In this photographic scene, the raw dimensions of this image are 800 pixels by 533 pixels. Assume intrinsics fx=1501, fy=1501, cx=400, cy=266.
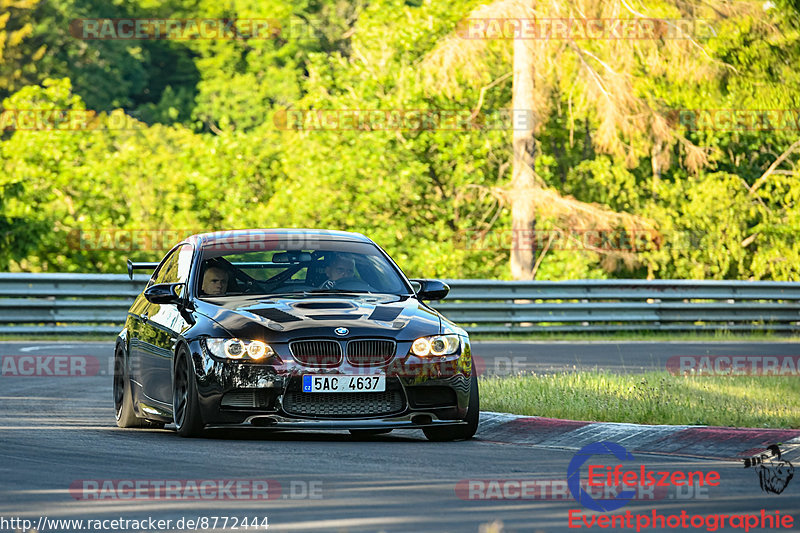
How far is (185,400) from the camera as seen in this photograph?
9.97m

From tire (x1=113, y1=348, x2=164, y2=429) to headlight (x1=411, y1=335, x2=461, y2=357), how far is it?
2.50 meters

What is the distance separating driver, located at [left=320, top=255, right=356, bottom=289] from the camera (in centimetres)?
1097

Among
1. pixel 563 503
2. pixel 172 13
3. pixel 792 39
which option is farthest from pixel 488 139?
pixel 172 13

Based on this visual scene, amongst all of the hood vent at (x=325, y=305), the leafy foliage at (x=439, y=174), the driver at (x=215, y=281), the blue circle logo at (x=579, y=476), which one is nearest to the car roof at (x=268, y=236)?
the driver at (x=215, y=281)

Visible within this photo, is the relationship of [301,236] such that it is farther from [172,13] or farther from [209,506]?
[172,13]

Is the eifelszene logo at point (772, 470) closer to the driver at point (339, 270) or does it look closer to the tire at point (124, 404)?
the driver at point (339, 270)

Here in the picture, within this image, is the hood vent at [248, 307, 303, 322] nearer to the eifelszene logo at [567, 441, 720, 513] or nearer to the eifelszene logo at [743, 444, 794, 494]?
the eifelszene logo at [567, 441, 720, 513]

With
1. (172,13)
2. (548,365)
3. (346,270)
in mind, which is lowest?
(548,365)

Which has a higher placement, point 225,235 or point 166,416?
point 225,235

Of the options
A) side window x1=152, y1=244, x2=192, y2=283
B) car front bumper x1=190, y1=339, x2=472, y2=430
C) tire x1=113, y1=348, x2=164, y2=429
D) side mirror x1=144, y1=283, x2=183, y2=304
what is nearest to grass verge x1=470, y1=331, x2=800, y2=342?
side window x1=152, y1=244, x2=192, y2=283

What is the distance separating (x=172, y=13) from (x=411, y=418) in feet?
242

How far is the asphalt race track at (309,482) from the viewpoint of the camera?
265 inches

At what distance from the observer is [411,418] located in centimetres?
981

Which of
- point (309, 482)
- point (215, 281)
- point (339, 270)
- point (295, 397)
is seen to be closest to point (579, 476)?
point (309, 482)
